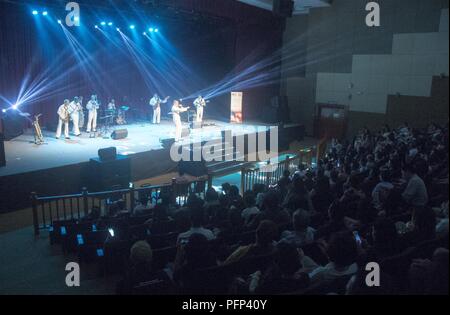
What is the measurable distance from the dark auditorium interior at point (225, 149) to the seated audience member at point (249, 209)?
40 mm

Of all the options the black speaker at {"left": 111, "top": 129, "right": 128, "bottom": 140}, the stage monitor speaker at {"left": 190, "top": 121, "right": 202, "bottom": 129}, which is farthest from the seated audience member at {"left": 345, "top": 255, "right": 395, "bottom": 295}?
the stage monitor speaker at {"left": 190, "top": 121, "right": 202, "bottom": 129}

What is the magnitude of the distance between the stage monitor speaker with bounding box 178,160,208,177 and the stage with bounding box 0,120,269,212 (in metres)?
0.74

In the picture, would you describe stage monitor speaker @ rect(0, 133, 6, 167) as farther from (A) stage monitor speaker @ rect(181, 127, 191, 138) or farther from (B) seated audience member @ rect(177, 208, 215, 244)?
(B) seated audience member @ rect(177, 208, 215, 244)

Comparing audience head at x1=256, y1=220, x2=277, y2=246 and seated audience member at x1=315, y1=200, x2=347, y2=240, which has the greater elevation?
audience head at x1=256, y1=220, x2=277, y2=246

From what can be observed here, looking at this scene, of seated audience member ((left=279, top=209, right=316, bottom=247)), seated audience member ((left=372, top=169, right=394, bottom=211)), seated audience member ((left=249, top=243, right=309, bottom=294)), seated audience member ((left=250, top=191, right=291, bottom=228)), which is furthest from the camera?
seated audience member ((left=372, top=169, right=394, bottom=211))

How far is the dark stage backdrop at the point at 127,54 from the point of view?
44.5 feet

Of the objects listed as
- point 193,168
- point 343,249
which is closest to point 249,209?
point 343,249

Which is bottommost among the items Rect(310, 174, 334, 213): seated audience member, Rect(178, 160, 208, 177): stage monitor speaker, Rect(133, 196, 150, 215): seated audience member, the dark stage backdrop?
Rect(178, 160, 208, 177): stage monitor speaker

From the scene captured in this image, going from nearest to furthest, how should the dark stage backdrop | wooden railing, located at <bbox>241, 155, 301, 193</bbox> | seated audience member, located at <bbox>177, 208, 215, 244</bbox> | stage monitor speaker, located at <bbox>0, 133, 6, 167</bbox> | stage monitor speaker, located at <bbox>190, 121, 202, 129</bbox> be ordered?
seated audience member, located at <bbox>177, 208, 215, 244</bbox>, stage monitor speaker, located at <bbox>0, 133, 6, 167</bbox>, wooden railing, located at <bbox>241, 155, 301, 193</bbox>, the dark stage backdrop, stage monitor speaker, located at <bbox>190, 121, 202, 129</bbox>

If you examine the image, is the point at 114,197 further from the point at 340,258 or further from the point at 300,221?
the point at 340,258

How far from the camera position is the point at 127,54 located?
17.8 metres

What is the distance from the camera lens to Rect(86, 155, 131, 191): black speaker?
32.6 ft
